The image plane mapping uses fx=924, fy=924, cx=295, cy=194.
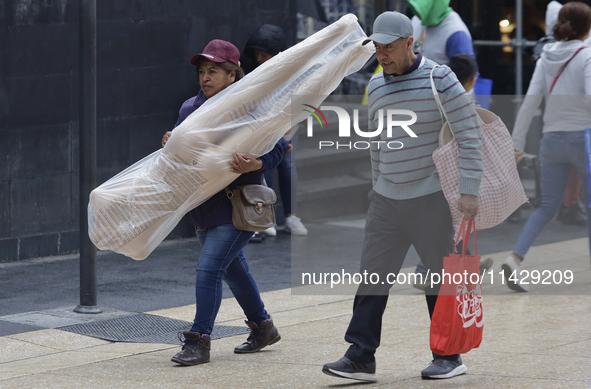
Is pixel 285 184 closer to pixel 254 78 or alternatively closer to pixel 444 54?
pixel 444 54

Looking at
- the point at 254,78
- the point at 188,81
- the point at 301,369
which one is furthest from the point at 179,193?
the point at 188,81

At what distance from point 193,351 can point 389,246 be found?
3.80ft

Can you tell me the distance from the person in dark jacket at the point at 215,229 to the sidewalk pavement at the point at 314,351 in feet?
0.55

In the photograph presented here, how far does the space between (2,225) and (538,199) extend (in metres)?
5.97

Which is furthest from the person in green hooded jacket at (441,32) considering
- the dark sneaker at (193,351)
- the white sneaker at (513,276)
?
the dark sneaker at (193,351)

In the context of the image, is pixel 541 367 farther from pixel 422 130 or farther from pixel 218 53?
pixel 218 53

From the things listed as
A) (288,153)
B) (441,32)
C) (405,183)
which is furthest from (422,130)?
(288,153)

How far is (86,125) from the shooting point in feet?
19.2

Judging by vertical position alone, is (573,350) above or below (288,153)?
below

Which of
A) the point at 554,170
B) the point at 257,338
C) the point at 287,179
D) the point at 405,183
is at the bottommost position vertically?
the point at 257,338

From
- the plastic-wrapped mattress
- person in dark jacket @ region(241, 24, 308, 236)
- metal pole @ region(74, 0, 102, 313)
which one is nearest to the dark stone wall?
person in dark jacket @ region(241, 24, 308, 236)

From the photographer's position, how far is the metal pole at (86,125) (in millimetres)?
5816

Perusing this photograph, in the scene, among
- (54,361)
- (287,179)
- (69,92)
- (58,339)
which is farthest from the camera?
(287,179)

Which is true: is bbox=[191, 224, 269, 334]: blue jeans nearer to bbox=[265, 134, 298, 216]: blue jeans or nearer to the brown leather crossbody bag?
the brown leather crossbody bag
